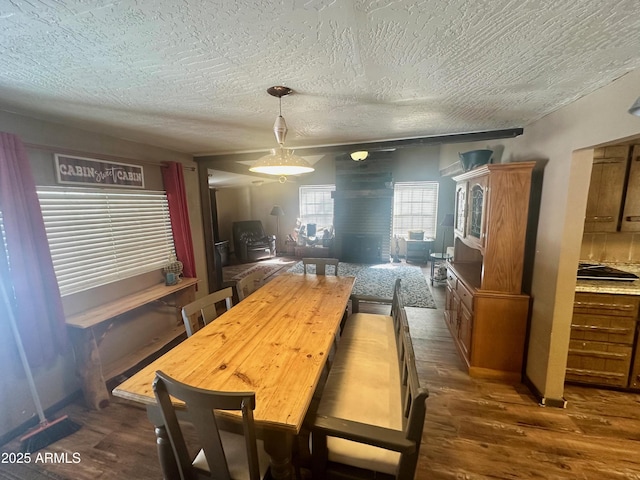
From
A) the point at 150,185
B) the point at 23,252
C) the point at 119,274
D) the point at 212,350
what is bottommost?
the point at 212,350

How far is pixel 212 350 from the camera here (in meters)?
1.40

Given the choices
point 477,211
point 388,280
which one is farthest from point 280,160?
point 388,280

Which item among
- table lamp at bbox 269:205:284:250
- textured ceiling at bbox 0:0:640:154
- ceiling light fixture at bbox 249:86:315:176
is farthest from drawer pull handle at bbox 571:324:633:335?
table lamp at bbox 269:205:284:250

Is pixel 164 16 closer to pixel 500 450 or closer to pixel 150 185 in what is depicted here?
pixel 150 185

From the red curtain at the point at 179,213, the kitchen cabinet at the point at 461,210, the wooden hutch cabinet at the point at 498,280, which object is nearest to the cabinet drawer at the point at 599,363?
the wooden hutch cabinet at the point at 498,280

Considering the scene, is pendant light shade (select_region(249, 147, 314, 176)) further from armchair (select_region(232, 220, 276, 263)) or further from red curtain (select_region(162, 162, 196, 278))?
armchair (select_region(232, 220, 276, 263))

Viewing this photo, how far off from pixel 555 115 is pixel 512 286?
1.34 meters

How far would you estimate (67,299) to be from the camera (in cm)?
208

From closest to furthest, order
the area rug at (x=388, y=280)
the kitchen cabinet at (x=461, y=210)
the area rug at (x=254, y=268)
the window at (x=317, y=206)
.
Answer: the kitchen cabinet at (x=461, y=210) → the area rug at (x=388, y=280) → the area rug at (x=254, y=268) → the window at (x=317, y=206)

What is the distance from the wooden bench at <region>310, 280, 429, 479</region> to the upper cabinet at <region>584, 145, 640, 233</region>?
6.20ft

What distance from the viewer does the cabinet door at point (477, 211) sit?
2207mm

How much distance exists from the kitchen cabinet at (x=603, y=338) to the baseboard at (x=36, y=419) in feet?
13.4

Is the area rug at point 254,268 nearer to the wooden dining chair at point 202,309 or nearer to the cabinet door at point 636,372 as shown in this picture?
Answer: the wooden dining chair at point 202,309

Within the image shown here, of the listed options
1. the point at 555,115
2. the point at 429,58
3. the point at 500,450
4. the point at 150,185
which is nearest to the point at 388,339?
the point at 500,450
